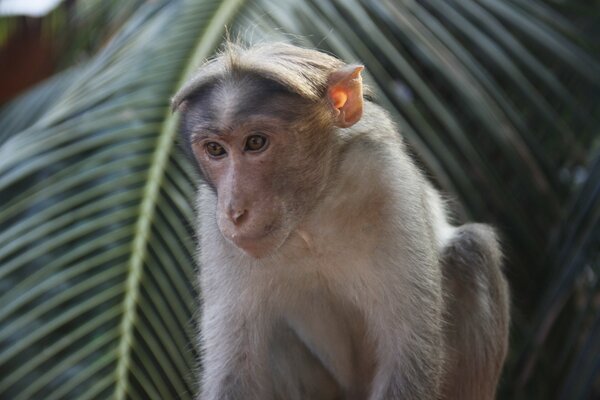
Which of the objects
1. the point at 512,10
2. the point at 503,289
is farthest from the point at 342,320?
the point at 512,10

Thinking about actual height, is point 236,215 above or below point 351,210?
above

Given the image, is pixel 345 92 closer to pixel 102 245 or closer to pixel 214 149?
pixel 214 149

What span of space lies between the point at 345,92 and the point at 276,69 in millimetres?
293

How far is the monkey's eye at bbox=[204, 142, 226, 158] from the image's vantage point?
9.84ft

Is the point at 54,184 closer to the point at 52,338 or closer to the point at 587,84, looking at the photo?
the point at 52,338

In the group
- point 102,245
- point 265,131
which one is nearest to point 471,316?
point 265,131

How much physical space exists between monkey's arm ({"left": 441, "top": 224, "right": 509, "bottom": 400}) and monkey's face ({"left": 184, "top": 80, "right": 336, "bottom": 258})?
931mm

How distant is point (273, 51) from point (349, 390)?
53.9 inches

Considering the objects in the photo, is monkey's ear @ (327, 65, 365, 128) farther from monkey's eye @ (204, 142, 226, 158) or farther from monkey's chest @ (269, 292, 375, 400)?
monkey's chest @ (269, 292, 375, 400)

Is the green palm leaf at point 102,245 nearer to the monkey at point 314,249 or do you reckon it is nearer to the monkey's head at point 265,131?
the monkey at point 314,249

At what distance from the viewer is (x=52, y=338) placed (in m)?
3.48

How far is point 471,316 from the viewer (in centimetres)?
374

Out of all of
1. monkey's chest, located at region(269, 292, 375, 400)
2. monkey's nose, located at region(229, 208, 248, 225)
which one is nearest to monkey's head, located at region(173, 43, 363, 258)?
monkey's nose, located at region(229, 208, 248, 225)

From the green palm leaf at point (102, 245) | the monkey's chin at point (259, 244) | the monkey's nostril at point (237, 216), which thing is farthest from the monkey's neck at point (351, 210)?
the green palm leaf at point (102, 245)
